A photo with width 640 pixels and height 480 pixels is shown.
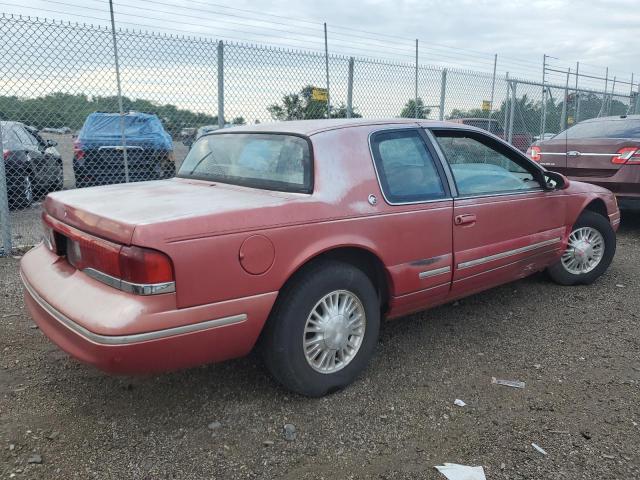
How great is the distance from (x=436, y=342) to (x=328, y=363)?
1.07 metres

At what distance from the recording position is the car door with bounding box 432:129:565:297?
3506 mm

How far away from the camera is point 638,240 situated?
682 centimetres

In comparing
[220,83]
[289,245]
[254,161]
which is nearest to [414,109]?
[220,83]

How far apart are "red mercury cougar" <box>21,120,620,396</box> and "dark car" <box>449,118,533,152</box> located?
6.79 m

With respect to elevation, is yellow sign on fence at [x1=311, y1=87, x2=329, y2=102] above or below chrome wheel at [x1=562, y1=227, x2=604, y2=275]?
above

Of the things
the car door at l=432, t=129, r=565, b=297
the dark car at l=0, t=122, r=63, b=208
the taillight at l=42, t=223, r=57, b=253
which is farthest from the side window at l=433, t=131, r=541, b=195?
the dark car at l=0, t=122, r=63, b=208

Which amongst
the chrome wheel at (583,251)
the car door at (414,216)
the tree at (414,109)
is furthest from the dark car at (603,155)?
the car door at (414,216)

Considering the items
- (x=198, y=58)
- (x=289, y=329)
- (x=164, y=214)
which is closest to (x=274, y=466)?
(x=289, y=329)

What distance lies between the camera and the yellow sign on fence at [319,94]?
754 cm

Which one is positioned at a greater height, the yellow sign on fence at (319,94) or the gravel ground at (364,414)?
the yellow sign on fence at (319,94)

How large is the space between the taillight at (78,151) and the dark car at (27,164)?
1.01ft

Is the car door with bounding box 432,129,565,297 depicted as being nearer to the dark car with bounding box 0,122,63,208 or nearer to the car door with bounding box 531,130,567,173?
the car door with bounding box 531,130,567,173

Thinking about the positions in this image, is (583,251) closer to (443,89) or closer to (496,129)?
(443,89)

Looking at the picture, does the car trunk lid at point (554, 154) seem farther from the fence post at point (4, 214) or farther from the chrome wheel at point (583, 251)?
the fence post at point (4, 214)
